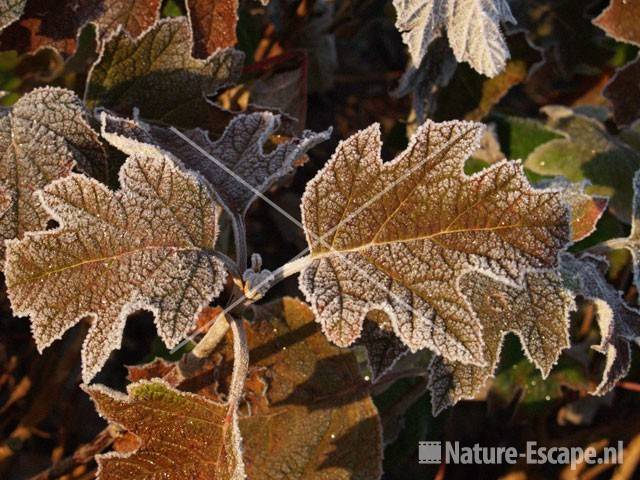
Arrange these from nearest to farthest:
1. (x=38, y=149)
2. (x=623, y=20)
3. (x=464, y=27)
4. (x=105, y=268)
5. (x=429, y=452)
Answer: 1. (x=105, y=268)
2. (x=38, y=149)
3. (x=464, y=27)
4. (x=623, y=20)
5. (x=429, y=452)

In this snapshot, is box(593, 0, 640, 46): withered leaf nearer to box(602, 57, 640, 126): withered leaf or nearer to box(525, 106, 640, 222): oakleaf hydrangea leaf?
box(602, 57, 640, 126): withered leaf

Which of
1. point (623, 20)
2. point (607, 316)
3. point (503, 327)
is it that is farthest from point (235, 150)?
point (623, 20)

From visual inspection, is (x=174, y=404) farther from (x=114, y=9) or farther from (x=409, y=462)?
(x=409, y=462)

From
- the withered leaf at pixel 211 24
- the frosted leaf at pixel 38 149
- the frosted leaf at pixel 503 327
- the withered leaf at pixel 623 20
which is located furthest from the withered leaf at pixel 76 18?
the withered leaf at pixel 623 20

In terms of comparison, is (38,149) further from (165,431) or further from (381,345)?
(381,345)

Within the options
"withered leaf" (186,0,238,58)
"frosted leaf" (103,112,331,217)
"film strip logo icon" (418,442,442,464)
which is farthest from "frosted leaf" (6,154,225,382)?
"film strip logo icon" (418,442,442,464)

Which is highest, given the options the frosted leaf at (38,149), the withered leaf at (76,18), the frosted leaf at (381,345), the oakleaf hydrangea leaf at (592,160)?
the withered leaf at (76,18)

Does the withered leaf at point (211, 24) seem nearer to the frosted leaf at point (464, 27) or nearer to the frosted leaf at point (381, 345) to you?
the frosted leaf at point (464, 27)
